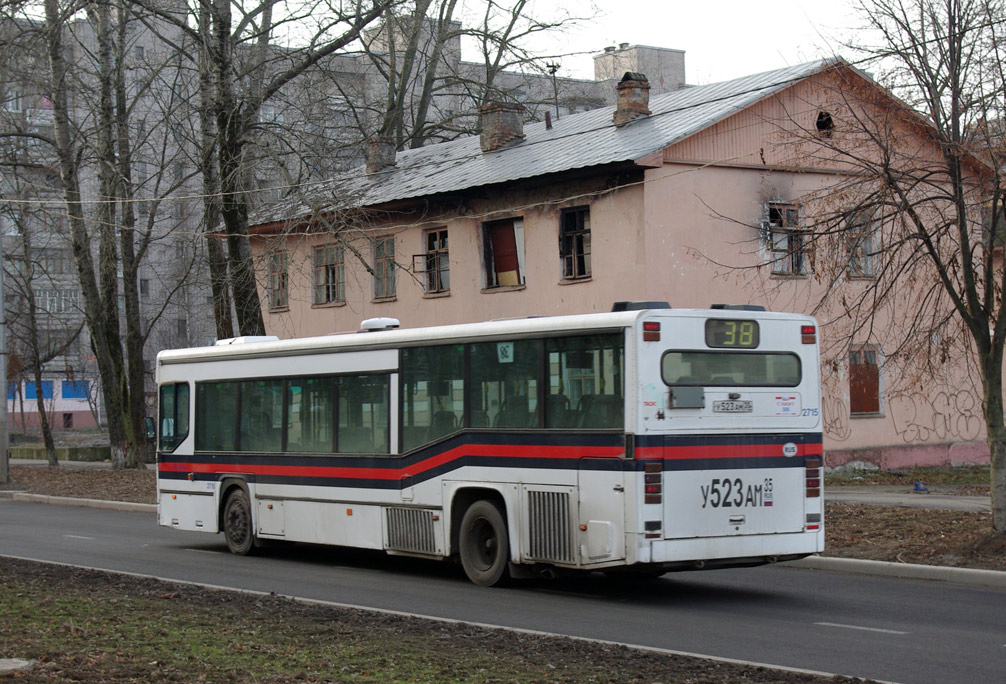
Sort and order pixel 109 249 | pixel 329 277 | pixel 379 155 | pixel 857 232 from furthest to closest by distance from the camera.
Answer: pixel 379 155
pixel 329 277
pixel 109 249
pixel 857 232

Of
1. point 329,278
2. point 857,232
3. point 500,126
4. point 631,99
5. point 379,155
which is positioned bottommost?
point 857,232

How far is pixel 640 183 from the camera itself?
2691cm

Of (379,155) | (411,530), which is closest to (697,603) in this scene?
(411,530)

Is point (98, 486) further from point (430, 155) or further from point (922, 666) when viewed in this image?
point (922, 666)

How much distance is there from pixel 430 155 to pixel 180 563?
24.3 meters

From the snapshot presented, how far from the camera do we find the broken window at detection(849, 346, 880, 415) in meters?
30.0

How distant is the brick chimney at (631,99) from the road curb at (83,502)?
1390 centimetres

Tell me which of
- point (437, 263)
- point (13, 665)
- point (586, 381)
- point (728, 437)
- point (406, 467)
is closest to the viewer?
point (13, 665)

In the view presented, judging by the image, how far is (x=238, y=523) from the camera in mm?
16969

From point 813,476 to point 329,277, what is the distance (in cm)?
2536

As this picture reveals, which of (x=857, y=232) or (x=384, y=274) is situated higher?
(x=384, y=274)

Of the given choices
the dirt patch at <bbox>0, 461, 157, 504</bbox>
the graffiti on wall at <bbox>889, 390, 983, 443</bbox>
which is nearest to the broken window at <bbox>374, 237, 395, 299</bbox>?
the dirt patch at <bbox>0, 461, 157, 504</bbox>

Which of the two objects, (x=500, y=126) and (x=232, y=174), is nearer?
(x=232, y=174)

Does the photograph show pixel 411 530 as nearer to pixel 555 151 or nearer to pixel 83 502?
pixel 83 502
